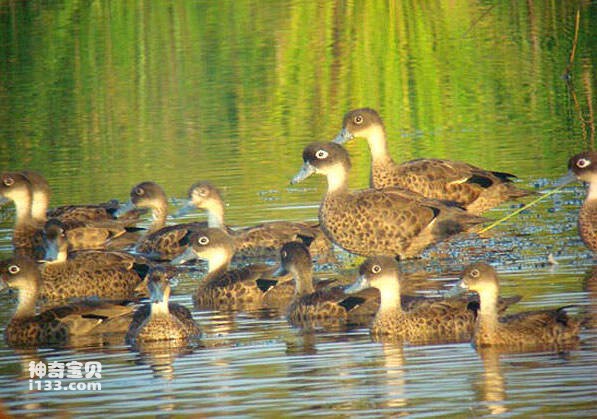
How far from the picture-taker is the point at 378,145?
1764 cm

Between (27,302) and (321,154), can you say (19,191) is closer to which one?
(321,154)

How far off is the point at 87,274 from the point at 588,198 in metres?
5.01

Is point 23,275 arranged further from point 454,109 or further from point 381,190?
point 454,109

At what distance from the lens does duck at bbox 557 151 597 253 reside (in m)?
14.5

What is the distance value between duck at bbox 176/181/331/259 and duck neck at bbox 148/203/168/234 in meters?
1.15

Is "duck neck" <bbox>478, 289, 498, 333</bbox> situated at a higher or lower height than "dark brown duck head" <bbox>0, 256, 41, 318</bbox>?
lower

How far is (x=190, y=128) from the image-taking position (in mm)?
25797

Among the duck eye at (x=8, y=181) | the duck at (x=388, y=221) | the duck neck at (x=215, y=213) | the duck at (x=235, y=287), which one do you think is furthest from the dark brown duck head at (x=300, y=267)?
the duck eye at (x=8, y=181)

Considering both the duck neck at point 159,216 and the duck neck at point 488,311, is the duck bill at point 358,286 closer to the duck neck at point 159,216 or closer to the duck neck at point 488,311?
the duck neck at point 488,311

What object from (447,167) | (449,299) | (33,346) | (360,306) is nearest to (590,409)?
(449,299)

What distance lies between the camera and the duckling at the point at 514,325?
37.1 ft

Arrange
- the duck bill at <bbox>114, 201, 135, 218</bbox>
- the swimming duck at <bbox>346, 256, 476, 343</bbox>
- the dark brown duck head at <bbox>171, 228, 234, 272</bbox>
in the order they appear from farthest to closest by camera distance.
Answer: the duck bill at <bbox>114, 201, 135, 218</bbox> → the dark brown duck head at <bbox>171, 228, 234, 272</bbox> → the swimming duck at <bbox>346, 256, 476, 343</bbox>

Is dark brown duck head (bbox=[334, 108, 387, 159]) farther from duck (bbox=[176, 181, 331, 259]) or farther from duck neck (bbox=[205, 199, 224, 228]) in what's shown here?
duck neck (bbox=[205, 199, 224, 228])

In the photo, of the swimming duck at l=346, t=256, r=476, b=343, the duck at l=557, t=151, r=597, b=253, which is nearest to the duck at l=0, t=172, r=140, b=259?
the duck at l=557, t=151, r=597, b=253
